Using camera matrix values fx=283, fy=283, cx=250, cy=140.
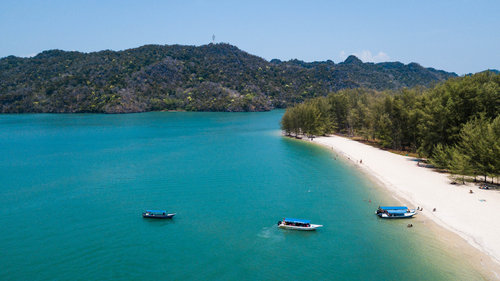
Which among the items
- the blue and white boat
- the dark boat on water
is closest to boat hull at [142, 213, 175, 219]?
the dark boat on water

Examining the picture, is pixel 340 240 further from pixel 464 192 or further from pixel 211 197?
pixel 464 192

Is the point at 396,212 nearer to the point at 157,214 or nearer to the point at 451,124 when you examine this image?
the point at 451,124

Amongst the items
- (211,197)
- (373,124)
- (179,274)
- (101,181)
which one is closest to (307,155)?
(373,124)

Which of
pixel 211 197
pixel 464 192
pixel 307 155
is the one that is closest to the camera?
pixel 464 192

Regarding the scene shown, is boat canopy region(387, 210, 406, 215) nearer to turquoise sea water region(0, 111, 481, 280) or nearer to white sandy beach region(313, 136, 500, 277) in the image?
turquoise sea water region(0, 111, 481, 280)

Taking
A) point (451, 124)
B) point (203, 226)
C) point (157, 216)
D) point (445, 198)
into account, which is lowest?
point (203, 226)

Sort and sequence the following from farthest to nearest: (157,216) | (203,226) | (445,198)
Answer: (445,198) → (157,216) → (203,226)

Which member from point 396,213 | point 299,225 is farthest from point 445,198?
point 299,225
